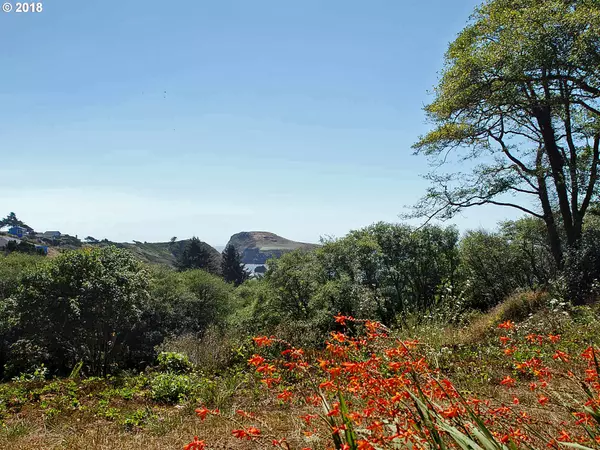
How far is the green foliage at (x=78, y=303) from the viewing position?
1444 centimetres

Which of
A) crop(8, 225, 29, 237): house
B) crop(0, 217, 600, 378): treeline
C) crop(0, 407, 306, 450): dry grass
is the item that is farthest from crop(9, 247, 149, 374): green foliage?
crop(8, 225, 29, 237): house

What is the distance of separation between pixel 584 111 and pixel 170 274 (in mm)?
22893

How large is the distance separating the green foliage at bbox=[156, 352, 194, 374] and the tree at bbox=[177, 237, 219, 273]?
36.9 metres

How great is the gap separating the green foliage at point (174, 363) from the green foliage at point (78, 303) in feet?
32.1

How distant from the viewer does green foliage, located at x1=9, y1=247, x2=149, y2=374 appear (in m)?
14.4

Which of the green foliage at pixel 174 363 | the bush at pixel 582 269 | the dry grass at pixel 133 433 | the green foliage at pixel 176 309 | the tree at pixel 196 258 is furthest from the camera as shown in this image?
the tree at pixel 196 258

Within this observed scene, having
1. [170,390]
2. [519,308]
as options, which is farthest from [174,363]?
[519,308]

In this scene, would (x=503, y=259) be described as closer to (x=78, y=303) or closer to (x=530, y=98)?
(x=530, y=98)

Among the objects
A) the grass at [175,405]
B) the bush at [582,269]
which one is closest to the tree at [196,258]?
the bush at [582,269]

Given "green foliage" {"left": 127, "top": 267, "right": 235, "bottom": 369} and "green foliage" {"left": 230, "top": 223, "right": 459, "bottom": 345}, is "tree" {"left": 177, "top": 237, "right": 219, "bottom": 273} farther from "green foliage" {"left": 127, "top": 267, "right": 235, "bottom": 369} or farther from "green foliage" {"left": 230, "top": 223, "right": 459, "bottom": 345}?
"green foliage" {"left": 230, "top": 223, "right": 459, "bottom": 345}

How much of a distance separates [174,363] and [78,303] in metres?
10.5

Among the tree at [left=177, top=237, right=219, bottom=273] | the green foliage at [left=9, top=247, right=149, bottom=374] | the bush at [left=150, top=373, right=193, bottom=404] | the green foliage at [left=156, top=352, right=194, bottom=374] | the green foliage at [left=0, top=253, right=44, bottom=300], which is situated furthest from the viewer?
the tree at [left=177, top=237, right=219, bottom=273]

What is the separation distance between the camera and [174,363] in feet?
19.3

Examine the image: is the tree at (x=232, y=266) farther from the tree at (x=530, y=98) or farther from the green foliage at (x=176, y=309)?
the tree at (x=530, y=98)
